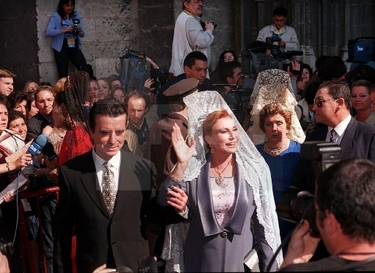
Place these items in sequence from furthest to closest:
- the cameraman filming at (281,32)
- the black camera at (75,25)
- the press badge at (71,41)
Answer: the cameraman filming at (281,32), the press badge at (71,41), the black camera at (75,25)

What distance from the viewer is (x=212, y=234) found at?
17.5 ft

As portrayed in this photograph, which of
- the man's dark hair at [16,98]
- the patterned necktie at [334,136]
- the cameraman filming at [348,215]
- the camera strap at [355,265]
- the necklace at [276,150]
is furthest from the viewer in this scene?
the man's dark hair at [16,98]

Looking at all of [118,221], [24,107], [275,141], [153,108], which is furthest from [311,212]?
[24,107]

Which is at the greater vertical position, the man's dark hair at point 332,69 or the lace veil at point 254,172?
the man's dark hair at point 332,69

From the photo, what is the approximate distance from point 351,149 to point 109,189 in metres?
1.57

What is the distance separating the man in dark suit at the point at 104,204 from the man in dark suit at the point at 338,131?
0.96 meters

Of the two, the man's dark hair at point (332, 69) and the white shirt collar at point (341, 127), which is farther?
the man's dark hair at point (332, 69)

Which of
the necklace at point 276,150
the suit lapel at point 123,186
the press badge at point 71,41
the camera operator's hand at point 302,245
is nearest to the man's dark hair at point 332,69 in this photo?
the necklace at point 276,150

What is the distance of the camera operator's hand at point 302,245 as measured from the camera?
3.59 metres

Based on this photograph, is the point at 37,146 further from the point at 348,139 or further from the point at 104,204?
the point at 348,139

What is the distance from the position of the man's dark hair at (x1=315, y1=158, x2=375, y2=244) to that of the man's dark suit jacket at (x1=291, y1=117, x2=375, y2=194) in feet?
6.92

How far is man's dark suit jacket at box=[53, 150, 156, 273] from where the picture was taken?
498 centimetres

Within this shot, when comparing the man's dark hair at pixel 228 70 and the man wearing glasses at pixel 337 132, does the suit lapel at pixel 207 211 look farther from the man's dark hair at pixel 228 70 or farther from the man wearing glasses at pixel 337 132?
the man's dark hair at pixel 228 70

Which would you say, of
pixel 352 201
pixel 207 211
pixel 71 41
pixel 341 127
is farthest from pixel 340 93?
pixel 71 41
